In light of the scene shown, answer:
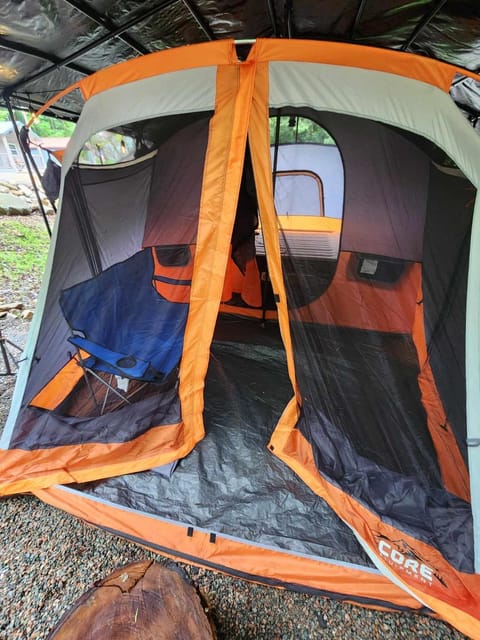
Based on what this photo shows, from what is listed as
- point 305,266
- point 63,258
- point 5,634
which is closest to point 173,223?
point 63,258

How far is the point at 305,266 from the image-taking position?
64.8 inches

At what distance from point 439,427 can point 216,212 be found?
1486 mm

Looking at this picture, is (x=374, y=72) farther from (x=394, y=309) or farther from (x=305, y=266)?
(x=394, y=309)

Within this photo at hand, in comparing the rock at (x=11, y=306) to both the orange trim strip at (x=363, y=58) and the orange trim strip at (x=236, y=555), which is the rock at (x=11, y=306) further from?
the orange trim strip at (x=363, y=58)

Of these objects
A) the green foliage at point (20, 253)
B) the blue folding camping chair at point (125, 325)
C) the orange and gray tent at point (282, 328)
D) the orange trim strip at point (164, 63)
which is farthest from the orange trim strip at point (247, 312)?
the green foliage at point (20, 253)

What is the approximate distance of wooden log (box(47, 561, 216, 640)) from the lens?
0.86m

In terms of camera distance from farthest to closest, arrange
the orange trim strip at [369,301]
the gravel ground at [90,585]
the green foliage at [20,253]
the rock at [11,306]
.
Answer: the green foliage at [20,253]
the rock at [11,306]
the orange trim strip at [369,301]
the gravel ground at [90,585]

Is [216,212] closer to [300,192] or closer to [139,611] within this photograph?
[300,192]

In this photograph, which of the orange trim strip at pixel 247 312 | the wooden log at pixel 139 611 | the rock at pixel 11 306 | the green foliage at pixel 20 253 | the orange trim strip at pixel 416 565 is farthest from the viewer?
the green foliage at pixel 20 253

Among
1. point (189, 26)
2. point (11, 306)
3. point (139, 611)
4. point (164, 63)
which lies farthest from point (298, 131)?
point (11, 306)

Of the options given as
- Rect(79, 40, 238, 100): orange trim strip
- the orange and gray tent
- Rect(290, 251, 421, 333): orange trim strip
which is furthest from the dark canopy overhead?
Rect(290, 251, 421, 333): orange trim strip

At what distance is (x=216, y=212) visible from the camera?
1390 millimetres

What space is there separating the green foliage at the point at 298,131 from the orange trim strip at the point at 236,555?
205 centimetres

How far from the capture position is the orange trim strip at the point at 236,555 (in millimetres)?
1187
